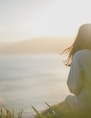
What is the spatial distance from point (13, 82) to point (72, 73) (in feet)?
20.4

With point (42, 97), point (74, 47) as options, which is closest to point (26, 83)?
point (42, 97)

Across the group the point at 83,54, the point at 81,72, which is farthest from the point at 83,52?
the point at 81,72

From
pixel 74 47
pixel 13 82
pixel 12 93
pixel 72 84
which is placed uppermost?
pixel 74 47

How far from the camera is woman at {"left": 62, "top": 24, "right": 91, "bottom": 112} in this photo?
263 cm

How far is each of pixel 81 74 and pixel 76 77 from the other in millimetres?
55

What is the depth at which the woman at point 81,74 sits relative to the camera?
8.64 ft

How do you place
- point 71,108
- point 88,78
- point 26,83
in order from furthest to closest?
point 26,83
point 71,108
point 88,78

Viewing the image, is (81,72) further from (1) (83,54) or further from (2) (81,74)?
(1) (83,54)

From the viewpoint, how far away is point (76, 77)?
2635mm

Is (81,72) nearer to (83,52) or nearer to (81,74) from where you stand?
(81,74)

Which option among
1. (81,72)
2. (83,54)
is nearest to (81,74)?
(81,72)

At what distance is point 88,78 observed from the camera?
8.55 feet

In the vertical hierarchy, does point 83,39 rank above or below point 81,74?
above

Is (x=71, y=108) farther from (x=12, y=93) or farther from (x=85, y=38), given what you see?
(x=12, y=93)
